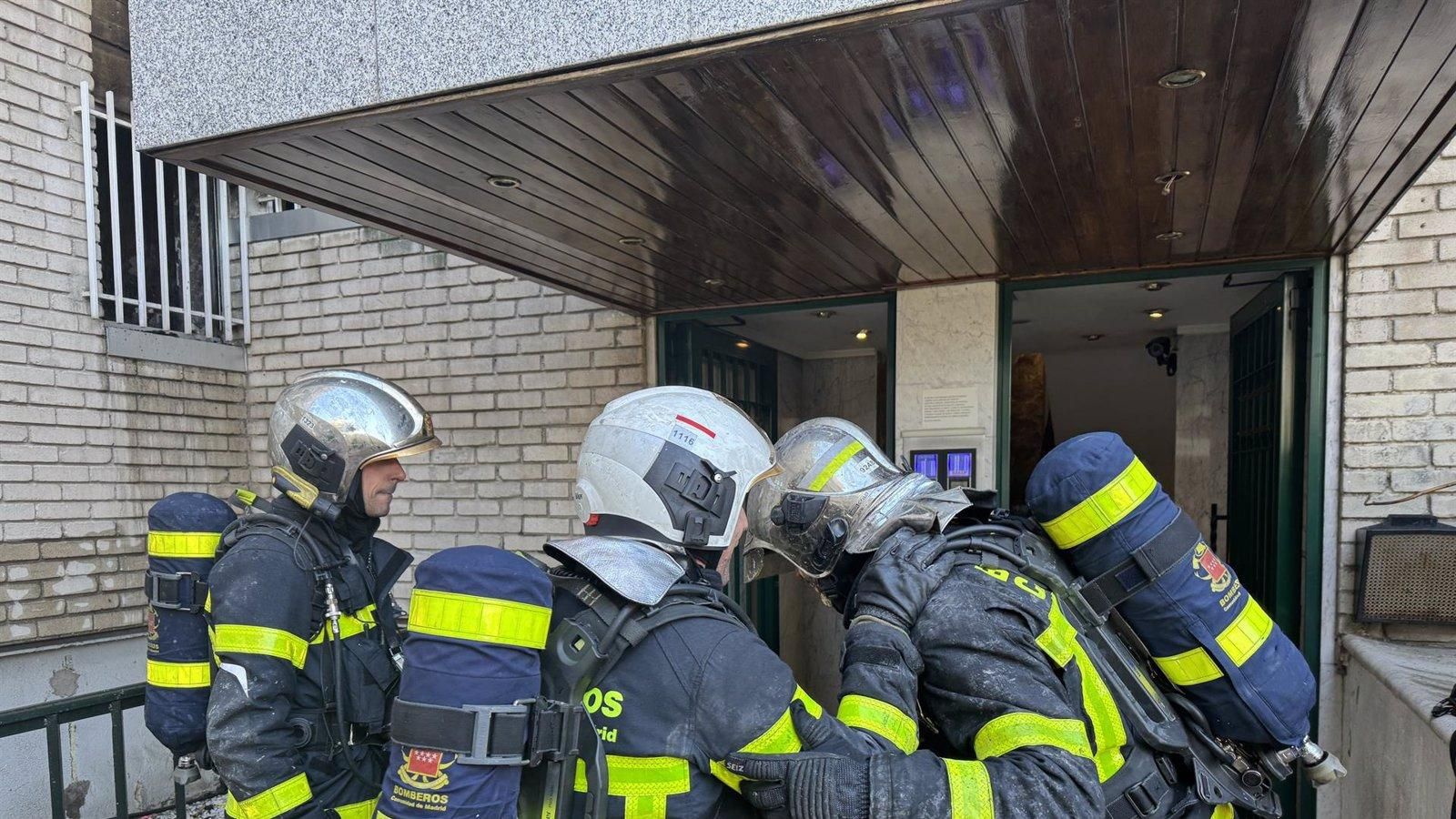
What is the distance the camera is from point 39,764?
16.8 feet

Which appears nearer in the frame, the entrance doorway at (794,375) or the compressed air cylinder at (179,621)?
the compressed air cylinder at (179,621)

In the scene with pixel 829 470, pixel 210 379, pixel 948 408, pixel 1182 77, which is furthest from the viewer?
pixel 210 379

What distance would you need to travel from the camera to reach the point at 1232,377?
530 cm

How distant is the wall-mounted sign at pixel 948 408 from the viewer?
180 inches

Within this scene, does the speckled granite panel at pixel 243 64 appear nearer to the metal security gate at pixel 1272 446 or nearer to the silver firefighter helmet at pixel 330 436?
the silver firefighter helmet at pixel 330 436

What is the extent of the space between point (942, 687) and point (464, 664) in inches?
40.3

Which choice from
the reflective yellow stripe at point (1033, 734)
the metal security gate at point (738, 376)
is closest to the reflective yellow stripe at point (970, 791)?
the reflective yellow stripe at point (1033, 734)

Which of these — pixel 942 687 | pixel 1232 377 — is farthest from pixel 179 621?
pixel 1232 377

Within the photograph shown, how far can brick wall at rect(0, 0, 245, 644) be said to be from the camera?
5.01 meters

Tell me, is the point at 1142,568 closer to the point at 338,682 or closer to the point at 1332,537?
the point at 338,682

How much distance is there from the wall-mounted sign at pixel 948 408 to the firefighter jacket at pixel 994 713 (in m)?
2.70

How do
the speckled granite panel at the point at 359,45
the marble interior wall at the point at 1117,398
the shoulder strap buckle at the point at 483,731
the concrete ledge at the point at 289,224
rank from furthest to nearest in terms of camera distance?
the marble interior wall at the point at 1117,398 < the concrete ledge at the point at 289,224 < the speckled granite panel at the point at 359,45 < the shoulder strap buckle at the point at 483,731

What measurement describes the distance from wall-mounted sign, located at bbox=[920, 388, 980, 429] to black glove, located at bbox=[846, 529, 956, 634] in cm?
264

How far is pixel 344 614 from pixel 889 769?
182cm
